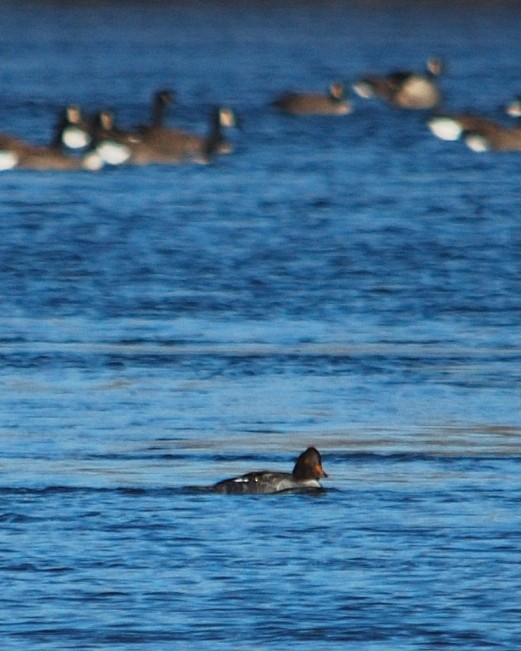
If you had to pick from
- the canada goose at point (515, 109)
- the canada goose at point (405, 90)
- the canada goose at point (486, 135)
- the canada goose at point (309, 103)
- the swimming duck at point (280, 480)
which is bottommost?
the swimming duck at point (280, 480)

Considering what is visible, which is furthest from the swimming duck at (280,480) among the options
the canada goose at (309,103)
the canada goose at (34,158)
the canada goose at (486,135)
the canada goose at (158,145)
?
the canada goose at (309,103)

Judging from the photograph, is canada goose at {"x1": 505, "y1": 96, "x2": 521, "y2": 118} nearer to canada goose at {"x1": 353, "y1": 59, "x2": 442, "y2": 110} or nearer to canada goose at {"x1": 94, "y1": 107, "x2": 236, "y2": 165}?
canada goose at {"x1": 353, "y1": 59, "x2": 442, "y2": 110}

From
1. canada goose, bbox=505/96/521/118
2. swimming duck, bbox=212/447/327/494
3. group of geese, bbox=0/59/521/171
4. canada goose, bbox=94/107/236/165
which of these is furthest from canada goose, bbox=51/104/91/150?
swimming duck, bbox=212/447/327/494

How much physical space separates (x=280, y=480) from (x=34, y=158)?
57.7ft

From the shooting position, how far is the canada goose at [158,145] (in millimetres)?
29391

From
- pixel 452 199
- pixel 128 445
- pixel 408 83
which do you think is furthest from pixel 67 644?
pixel 408 83

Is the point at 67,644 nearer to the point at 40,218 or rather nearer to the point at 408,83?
the point at 40,218

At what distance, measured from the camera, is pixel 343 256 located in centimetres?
1988

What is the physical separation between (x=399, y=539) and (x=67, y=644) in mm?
1920

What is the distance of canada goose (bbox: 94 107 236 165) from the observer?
1157 inches

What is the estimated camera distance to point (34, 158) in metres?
27.9

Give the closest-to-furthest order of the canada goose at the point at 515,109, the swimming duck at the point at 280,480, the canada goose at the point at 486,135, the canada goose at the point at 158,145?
the swimming duck at the point at 280,480 → the canada goose at the point at 158,145 → the canada goose at the point at 486,135 → the canada goose at the point at 515,109

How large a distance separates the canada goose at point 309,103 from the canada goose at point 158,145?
718 cm

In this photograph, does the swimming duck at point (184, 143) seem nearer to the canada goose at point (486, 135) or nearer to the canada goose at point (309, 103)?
the canada goose at point (486, 135)
